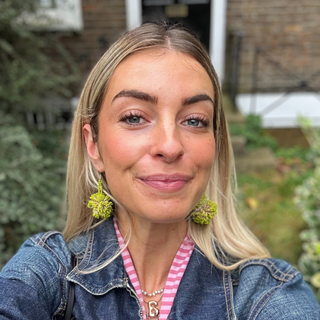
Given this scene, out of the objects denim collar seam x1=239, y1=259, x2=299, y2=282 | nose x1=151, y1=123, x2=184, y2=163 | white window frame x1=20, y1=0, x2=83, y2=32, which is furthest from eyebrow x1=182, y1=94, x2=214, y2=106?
white window frame x1=20, y1=0, x2=83, y2=32

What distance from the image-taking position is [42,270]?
4.41 feet

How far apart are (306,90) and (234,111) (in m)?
1.71

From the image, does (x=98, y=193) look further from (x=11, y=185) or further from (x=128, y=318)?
(x=11, y=185)

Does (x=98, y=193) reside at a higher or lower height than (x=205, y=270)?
higher

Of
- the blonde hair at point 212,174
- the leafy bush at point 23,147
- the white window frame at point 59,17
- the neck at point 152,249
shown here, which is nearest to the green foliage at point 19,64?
the leafy bush at point 23,147

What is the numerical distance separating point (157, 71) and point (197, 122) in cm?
26

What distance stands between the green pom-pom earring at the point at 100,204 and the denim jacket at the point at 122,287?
0.10 metres

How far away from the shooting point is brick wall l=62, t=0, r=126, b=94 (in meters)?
5.98

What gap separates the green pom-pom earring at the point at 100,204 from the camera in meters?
1.53

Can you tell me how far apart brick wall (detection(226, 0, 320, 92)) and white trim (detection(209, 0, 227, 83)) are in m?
0.12

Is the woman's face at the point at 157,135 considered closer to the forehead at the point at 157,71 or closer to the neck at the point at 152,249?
the forehead at the point at 157,71

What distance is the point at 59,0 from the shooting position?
489cm

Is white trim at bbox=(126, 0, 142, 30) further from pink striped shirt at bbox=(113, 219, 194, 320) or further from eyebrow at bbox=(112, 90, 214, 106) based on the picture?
pink striped shirt at bbox=(113, 219, 194, 320)

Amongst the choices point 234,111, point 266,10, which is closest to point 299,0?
point 266,10
